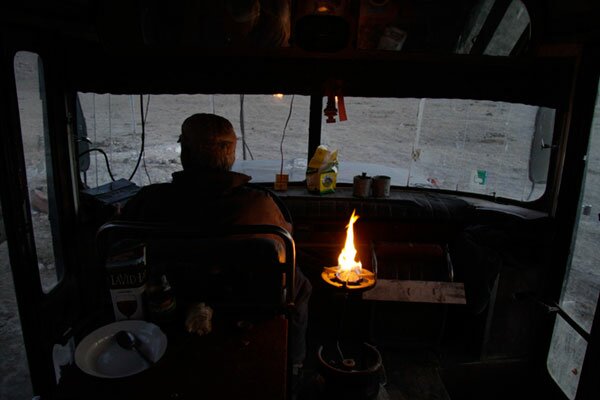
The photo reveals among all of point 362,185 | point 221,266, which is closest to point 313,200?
point 362,185

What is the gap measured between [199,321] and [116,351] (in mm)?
286

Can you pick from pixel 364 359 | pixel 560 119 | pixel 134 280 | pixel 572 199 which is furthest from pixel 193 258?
pixel 560 119

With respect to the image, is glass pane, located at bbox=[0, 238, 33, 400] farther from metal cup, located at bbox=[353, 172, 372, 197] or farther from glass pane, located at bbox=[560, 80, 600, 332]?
glass pane, located at bbox=[560, 80, 600, 332]

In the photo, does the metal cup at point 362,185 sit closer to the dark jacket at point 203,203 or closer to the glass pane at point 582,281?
the dark jacket at point 203,203

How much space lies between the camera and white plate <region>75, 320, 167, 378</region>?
1268mm

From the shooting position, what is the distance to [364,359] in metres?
2.18

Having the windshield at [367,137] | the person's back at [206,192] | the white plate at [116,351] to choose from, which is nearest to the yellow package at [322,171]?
the windshield at [367,137]

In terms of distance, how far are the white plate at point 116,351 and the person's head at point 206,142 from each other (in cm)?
93

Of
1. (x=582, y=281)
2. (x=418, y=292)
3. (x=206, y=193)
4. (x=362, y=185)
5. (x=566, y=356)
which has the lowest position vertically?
(x=566, y=356)

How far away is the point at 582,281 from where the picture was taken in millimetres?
2490

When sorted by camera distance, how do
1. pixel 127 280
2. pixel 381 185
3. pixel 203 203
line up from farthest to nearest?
1. pixel 381 185
2. pixel 203 203
3. pixel 127 280

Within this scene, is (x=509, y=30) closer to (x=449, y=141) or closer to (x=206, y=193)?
(x=449, y=141)

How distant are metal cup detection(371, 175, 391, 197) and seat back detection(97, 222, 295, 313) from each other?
1.78m

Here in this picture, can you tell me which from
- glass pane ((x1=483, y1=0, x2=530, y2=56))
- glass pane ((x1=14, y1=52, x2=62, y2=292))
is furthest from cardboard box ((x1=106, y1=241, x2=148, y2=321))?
glass pane ((x1=483, y1=0, x2=530, y2=56))
